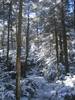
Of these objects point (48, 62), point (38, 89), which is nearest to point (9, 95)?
point (38, 89)

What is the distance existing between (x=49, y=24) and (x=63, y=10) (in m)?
3.58

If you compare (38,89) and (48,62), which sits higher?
(48,62)

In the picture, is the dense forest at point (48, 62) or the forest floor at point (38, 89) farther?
the dense forest at point (48, 62)

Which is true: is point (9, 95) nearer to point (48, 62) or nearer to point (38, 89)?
point (38, 89)

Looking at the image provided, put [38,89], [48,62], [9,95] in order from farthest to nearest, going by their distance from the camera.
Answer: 1. [48,62]
2. [38,89]
3. [9,95]

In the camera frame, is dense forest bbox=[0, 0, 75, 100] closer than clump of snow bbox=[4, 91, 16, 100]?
No

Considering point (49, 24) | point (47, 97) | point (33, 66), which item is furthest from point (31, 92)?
point (33, 66)

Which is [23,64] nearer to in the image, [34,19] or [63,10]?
[63,10]

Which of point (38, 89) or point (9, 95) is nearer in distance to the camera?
point (9, 95)

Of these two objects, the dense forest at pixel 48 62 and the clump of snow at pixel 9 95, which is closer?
the clump of snow at pixel 9 95

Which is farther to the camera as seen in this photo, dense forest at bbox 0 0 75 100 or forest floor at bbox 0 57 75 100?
dense forest at bbox 0 0 75 100

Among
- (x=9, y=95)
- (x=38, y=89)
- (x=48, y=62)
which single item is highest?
(x=48, y=62)

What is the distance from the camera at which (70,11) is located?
97.7 ft

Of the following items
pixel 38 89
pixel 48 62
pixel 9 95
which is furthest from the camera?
pixel 48 62
